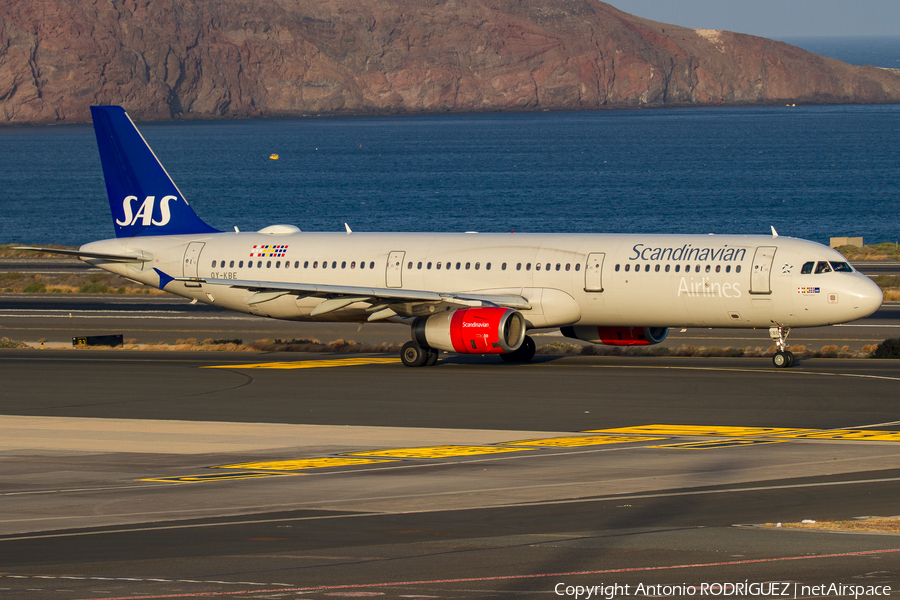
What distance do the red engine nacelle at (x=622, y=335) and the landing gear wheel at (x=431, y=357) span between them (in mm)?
4431

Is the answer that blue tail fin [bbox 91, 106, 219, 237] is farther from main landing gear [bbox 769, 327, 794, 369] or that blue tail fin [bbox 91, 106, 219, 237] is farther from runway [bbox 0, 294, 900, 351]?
main landing gear [bbox 769, 327, 794, 369]

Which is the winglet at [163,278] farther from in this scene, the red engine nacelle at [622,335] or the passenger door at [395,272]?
the red engine nacelle at [622,335]

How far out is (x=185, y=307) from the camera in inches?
2542

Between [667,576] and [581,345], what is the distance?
35.7 m

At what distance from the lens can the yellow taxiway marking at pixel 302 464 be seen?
76.9 ft

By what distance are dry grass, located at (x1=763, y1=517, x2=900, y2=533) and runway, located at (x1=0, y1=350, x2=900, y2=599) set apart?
39cm

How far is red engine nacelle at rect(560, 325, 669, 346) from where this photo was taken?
4009 cm

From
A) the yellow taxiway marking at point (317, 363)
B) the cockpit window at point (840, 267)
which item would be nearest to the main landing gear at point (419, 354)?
the yellow taxiway marking at point (317, 363)

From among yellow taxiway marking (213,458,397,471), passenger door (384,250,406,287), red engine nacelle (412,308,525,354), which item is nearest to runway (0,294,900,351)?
passenger door (384,250,406,287)

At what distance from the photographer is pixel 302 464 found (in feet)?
78.2

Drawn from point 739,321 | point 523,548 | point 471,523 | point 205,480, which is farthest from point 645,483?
point 739,321

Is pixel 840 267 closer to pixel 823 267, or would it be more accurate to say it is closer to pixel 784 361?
pixel 823 267

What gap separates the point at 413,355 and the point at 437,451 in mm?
15215

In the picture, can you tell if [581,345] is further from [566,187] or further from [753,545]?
[566,187]
